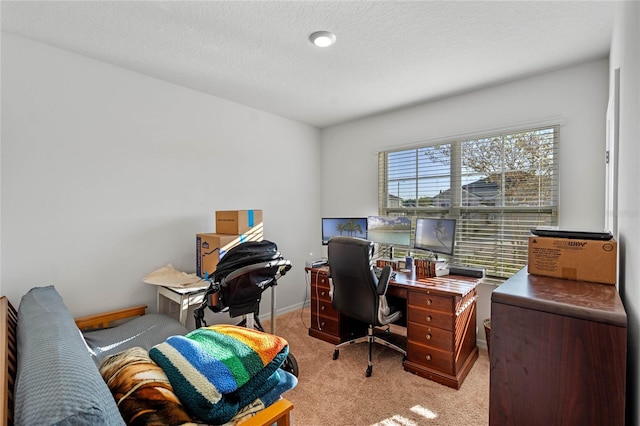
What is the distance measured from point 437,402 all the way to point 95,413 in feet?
7.05

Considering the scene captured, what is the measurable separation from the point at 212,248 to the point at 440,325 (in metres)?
2.03

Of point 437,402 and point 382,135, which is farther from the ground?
point 382,135

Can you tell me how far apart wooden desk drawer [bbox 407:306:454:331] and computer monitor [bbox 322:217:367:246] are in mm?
1077

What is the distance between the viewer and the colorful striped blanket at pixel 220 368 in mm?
888

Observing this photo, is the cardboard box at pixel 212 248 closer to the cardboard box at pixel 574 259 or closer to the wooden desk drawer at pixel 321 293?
the wooden desk drawer at pixel 321 293

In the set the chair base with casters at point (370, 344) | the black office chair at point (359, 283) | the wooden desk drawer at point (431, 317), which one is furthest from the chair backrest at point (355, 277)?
the wooden desk drawer at point (431, 317)

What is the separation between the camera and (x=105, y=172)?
2.45 metres

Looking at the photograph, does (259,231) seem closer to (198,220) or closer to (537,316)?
(198,220)

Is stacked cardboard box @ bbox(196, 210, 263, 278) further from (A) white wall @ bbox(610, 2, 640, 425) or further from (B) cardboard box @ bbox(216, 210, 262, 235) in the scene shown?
(A) white wall @ bbox(610, 2, 640, 425)

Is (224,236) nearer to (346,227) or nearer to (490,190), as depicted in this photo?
(346,227)

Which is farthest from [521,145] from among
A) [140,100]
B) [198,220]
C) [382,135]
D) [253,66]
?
[140,100]

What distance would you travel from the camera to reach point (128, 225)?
2.57m

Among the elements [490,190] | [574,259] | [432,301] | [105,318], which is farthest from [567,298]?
[105,318]

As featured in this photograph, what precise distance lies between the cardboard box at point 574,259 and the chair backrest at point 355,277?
1193mm
